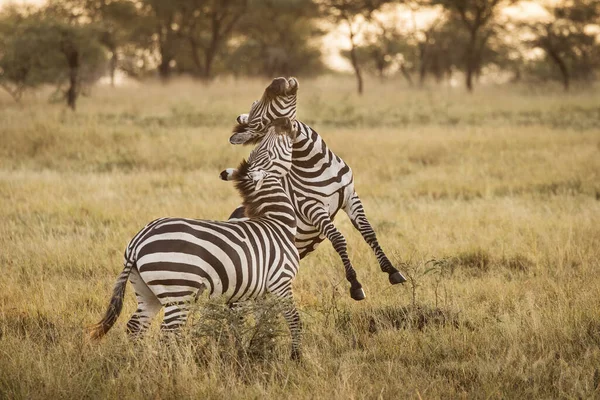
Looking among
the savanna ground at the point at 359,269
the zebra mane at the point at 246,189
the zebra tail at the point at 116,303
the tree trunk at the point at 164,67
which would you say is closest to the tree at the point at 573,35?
the tree trunk at the point at 164,67

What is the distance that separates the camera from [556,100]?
23.5m

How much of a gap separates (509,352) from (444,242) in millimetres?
3188

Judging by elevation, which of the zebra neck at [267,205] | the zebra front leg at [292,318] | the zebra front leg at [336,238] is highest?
the zebra neck at [267,205]

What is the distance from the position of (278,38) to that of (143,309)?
42.1 meters

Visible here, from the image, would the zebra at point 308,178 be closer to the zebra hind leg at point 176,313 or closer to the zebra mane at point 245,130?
the zebra mane at point 245,130

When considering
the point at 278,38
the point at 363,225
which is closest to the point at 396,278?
the point at 363,225

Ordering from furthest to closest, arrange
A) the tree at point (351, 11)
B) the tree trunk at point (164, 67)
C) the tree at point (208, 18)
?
the tree trunk at point (164, 67), the tree at point (208, 18), the tree at point (351, 11)

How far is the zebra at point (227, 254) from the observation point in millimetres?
3791

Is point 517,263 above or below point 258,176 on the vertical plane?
below

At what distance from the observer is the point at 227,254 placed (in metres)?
3.92

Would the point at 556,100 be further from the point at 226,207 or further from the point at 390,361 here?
the point at 390,361

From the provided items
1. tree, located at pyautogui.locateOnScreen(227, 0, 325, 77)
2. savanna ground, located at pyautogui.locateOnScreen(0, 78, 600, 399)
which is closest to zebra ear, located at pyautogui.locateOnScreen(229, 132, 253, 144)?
savanna ground, located at pyautogui.locateOnScreen(0, 78, 600, 399)

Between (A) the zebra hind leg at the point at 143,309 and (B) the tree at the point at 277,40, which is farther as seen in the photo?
(B) the tree at the point at 277,40

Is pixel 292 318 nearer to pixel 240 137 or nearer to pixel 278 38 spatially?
pixel 240 137
